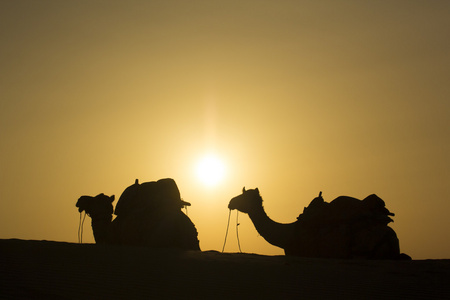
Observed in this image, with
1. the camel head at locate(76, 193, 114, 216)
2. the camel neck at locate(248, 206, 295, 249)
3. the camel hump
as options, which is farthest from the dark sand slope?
the camel head at locate(76, 193, 114, 216)

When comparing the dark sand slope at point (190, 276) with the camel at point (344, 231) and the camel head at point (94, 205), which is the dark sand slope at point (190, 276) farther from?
the camel head at point (94, 205)

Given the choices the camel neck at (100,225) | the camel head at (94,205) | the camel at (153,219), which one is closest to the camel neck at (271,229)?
the camel at (153,219)

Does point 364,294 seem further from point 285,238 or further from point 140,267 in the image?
point 285,238

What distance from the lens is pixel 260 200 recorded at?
23953 millimetres

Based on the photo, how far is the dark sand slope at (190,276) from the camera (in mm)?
9617

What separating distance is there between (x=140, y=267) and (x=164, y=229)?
8692 millimetres

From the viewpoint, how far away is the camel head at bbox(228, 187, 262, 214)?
78.2 feet

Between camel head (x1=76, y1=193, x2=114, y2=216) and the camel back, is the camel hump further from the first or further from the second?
the camel back

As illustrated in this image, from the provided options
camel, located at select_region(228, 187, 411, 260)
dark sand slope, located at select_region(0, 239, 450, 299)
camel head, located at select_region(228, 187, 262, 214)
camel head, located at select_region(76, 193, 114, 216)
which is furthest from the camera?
camel head, located at select_region(76, 193, 114, 216)

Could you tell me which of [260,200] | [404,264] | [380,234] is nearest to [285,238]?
[260,200]

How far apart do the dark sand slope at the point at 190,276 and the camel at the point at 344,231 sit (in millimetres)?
3604

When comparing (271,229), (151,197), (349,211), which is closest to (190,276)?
(349,211)

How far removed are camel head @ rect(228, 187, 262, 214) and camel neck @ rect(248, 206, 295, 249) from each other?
0.22m

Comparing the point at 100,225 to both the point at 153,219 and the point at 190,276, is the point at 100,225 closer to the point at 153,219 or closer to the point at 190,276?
the point at 153,219
